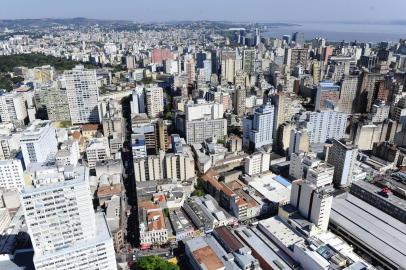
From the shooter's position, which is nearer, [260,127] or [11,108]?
[260,127]

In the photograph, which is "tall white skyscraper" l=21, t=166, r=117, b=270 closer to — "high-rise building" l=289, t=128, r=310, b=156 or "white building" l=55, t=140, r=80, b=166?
"white building" l=55, t=140, r=80, b=166

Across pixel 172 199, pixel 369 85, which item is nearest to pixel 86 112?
pixel 172 199

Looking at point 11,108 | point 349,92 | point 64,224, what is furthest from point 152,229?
point 349,92

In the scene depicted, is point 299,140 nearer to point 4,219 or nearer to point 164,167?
point 164,167

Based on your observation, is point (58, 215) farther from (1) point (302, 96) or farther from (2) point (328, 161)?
(1) point (302, 96)

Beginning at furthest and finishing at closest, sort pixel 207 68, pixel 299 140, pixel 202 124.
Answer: pixel 207 68, pixel 202 124, pixel 299 140

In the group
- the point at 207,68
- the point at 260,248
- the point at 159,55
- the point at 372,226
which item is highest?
the point at 159,55

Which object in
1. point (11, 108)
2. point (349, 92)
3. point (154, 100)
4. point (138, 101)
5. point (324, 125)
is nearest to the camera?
point (324, 125)

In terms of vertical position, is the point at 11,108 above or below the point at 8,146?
above
